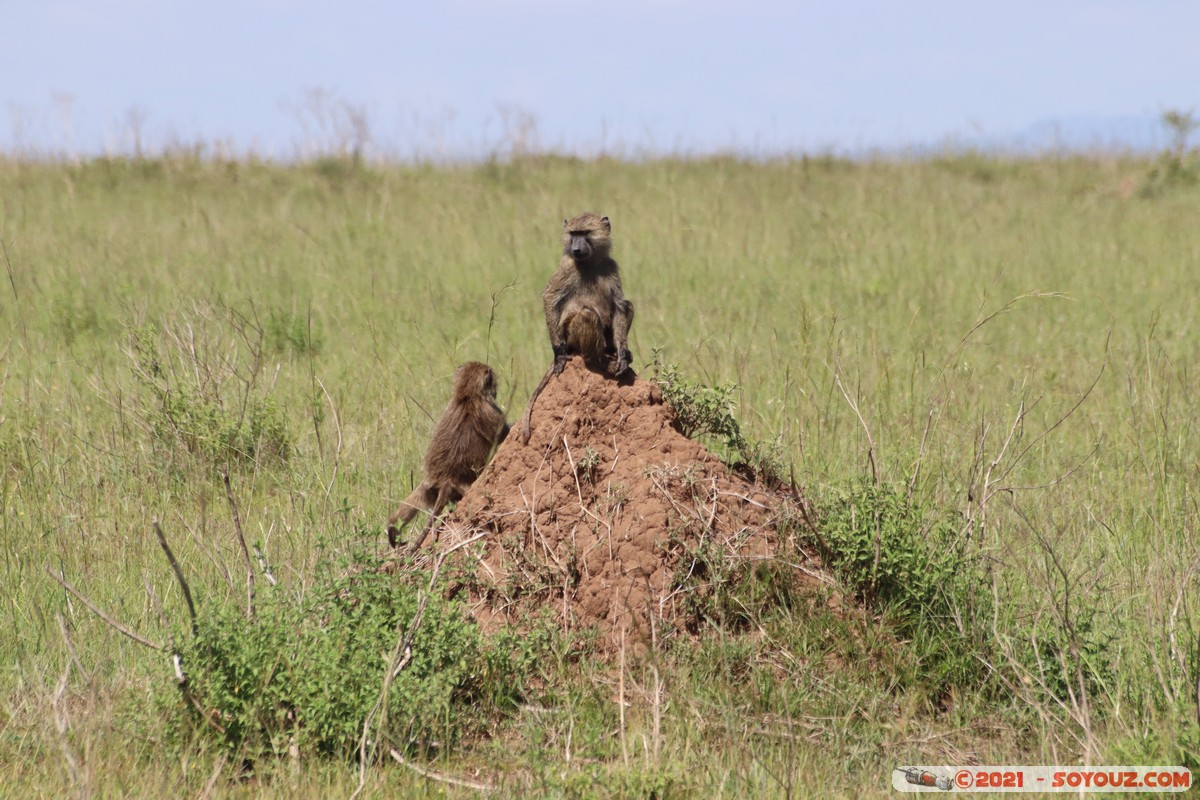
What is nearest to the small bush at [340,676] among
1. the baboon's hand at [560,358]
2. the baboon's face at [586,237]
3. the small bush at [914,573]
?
the small bush at [914,573]

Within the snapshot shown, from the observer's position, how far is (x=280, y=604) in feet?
14.1

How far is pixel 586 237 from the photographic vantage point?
5629 millimetres

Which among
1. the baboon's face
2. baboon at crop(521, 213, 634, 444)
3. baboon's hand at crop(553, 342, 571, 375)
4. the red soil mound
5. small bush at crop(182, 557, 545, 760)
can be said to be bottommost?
small bush at crop(182, 557, 545, 760)

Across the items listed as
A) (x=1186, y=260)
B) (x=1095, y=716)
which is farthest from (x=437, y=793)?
(x=1186, y=260)

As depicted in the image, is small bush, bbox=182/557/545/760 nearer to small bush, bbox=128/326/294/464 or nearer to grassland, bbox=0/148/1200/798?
grassland, bbox=0/148/1200/798

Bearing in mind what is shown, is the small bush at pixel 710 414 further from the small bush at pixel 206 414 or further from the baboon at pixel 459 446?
the small bush at pixel 206 414

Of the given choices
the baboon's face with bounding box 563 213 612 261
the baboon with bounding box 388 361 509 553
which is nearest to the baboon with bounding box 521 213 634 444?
the baboon's face with bounding box 563 213 612 261

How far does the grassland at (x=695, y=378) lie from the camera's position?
12.6ft

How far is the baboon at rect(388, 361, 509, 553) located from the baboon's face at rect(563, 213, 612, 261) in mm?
846

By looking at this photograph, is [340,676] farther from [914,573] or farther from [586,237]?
[586,237]

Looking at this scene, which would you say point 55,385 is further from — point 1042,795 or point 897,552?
point 1042,795

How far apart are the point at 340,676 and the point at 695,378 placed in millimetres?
4663

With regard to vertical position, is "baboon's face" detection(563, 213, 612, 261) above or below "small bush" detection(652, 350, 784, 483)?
above

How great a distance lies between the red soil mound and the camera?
14.6ft
